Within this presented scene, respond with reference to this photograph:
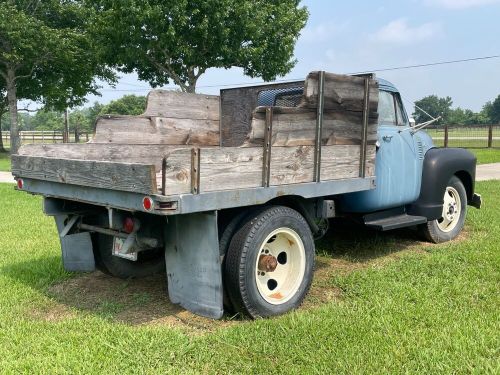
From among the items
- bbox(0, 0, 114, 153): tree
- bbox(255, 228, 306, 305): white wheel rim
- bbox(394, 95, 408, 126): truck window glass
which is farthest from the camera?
bbox(0, 0, 114, 153): tree

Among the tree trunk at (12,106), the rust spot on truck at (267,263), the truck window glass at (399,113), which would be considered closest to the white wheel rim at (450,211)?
the truck window glass at (399,113)

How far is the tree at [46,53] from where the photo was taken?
21578mm

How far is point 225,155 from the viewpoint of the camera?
11.4ft

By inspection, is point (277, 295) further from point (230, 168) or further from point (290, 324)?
point (230, 168)

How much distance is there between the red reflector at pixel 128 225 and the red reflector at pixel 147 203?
22.4 inches

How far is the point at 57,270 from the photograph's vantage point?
5.14 meters

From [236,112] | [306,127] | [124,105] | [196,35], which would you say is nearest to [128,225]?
[306,127]

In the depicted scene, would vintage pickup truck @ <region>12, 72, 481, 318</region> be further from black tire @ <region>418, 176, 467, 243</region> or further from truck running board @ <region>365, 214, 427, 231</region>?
black tire @ <region>418, 176, 467, 243</region>

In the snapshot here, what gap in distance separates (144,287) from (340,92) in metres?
2.42

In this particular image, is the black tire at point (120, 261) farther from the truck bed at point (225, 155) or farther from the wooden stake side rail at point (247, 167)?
the wooden stake side rail at point (247, 167)

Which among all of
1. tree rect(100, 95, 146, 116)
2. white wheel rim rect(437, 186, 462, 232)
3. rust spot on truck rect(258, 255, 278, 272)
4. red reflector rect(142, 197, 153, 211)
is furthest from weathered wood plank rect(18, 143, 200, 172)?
tree rect(100, 95, 146, 116)

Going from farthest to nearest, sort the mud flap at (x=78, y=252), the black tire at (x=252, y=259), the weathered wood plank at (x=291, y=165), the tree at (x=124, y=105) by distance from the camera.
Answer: the tree at (x=124, y=105) < the mud flap at (x=78, y=252) < the weathered wood plank at (x=291, y=165) < the black tire at (x=252, y=259)

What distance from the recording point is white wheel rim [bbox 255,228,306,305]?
158 inches

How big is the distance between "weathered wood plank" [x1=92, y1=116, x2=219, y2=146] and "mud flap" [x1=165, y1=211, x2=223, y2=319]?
1.65m
